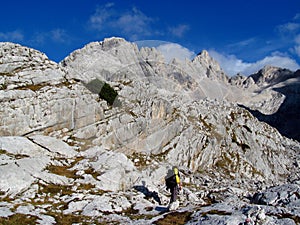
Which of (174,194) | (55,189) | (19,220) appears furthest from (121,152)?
(19,220)

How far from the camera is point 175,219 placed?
2730 centimetres

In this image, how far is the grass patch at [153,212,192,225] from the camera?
2642 centimetres

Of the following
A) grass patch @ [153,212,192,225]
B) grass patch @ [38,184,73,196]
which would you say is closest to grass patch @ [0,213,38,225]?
grass patch @ [38,184,73,196]

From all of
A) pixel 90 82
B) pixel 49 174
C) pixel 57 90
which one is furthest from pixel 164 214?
pixel 90 82

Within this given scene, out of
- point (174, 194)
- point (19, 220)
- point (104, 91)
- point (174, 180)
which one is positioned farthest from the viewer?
point (104, 91)

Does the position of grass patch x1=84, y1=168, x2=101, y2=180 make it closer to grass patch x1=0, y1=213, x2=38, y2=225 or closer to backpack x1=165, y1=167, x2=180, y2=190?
backpack x1=165, y1=167, x2=180, y2=190

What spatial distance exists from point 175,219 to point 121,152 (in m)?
43.9

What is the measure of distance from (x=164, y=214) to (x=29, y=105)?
3995 centimetres

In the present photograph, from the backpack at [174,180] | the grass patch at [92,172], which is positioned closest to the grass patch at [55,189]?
the grass patch at [92,172]

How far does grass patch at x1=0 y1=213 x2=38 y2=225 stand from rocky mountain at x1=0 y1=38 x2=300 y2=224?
78 millimetres

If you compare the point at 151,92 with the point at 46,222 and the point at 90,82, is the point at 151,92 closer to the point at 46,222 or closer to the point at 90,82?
the point at 90,82

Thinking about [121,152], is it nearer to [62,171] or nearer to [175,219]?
[62,171]

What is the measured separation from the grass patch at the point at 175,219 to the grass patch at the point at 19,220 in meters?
10.0

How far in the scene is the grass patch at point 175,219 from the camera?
26425 millimetres
